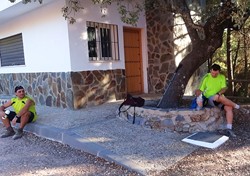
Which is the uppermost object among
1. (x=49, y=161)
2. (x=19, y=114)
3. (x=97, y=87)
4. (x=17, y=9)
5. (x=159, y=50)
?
(x=17, y=9)

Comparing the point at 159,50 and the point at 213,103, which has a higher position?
the point at 159,50

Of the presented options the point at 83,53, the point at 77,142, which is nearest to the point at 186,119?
the point at 77,142

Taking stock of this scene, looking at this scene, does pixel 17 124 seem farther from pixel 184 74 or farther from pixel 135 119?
pixel 184 74

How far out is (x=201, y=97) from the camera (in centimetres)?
504

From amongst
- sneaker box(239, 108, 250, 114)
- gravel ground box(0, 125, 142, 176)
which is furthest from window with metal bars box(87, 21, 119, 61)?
sneaker box(239, 108, 250, 114)

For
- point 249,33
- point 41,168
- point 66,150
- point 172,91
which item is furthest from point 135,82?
point 41,168

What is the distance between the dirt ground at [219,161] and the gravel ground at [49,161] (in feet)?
2.20

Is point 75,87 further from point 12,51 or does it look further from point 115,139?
point 12,51

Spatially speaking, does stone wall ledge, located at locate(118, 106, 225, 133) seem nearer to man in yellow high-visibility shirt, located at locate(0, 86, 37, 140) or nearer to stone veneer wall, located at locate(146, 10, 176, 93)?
man in yellow high-visibility shirt, located at locate(0, 86, 37, 140)

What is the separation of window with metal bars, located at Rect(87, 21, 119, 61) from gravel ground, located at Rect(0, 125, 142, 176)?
3.09 metres

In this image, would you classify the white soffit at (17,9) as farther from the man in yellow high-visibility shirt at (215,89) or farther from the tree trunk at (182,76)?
the man in yellow high-visibility shirt at (215,89)

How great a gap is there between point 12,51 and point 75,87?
3720mm

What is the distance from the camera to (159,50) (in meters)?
9.13

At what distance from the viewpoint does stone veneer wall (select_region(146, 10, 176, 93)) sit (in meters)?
9.02
